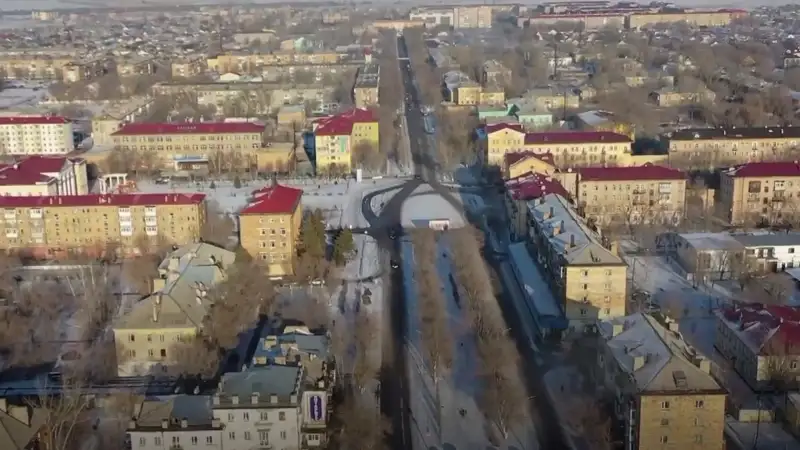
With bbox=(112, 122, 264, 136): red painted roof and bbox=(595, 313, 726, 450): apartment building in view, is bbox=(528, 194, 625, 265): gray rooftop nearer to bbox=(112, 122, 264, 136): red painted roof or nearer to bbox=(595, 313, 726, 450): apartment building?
bbox=(595, 313, 726, 450): apartment building

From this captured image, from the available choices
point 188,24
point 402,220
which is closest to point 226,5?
point 188,24

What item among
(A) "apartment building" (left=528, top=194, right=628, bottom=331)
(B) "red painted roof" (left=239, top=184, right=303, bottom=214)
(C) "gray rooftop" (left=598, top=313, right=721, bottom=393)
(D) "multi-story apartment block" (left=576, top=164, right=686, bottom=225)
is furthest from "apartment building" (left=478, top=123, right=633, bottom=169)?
(C) "gray rooftop" (left=598, top=313, right=721, bottom=393)

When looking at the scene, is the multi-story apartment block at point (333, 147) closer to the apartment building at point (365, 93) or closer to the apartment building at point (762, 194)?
the apartment building at point (365, 93)

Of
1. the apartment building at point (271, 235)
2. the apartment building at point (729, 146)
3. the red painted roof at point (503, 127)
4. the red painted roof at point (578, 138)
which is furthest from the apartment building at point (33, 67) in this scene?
the apartment building at point (271, 235)

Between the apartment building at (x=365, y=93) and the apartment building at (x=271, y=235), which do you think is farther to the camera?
the apartment building at (x=365, y=93)

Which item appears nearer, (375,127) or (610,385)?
(610,385)

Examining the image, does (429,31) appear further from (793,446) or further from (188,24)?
(793,446)
